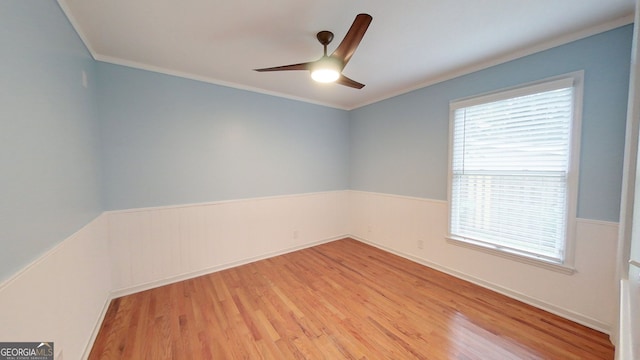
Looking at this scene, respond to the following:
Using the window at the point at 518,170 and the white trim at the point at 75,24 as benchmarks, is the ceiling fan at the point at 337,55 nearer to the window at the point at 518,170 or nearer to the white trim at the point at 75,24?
the white trim at the point at 75,24

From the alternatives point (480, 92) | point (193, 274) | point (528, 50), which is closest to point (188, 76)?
point (193, 274)

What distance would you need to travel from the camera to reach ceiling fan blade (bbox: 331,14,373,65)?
1.38 m

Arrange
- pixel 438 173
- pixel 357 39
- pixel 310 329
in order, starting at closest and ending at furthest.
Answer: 1. pixel 357 39
2. pixel 310 329
3. pixel 438 173

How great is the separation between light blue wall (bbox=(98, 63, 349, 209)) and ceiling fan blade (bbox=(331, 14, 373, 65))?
1915mm

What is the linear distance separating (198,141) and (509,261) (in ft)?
12.5

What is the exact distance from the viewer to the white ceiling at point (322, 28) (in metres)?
1.60

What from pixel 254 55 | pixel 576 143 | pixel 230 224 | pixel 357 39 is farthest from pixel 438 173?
pixel 230 224

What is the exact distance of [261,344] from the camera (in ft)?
5.83

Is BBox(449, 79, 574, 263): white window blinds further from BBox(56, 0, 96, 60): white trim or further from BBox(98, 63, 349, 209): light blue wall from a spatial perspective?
BBox(56, 0, 96, 60): white trim

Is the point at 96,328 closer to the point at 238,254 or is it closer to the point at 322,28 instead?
the point at 238,254

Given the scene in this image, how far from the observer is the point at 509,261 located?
236 centimetres

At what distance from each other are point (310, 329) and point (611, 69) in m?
3.25

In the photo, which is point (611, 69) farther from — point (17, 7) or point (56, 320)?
point (56, 320)
